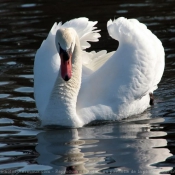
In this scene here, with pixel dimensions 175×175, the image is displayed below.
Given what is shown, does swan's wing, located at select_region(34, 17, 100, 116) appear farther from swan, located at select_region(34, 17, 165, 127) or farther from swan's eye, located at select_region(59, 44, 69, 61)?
swan's eye, located at select_region(59, 44, 69, 61)

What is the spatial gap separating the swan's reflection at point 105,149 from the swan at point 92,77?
0.26 m

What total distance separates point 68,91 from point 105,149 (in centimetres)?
146

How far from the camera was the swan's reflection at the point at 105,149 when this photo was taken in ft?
27.7

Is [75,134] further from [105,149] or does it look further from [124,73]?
[124,73]

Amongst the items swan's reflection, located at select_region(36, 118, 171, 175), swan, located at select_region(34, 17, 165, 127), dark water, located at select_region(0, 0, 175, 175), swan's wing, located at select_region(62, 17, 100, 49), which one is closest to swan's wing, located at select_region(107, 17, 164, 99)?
swan, located at select_region(34, 17, 165, 127)

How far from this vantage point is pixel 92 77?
1088cm

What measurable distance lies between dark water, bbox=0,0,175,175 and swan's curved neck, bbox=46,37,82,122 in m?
0.29

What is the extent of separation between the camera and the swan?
10211 millimetres

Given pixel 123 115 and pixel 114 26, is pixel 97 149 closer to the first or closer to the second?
pixel 123 115

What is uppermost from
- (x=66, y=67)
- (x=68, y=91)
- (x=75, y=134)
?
(x=66, y=67)

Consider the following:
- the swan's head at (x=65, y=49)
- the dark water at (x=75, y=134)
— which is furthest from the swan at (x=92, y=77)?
the dark water at (x=75, y=134)

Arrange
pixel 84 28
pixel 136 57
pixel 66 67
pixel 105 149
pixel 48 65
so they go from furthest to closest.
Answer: pixel 84 28, pixel 48 65, pixel 136 57, pixel 66 67, pixel 105 149

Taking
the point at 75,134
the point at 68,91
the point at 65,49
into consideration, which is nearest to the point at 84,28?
the point at 68,91

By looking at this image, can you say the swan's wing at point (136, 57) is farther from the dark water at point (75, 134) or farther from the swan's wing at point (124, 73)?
the dark water at point (75, 134)
